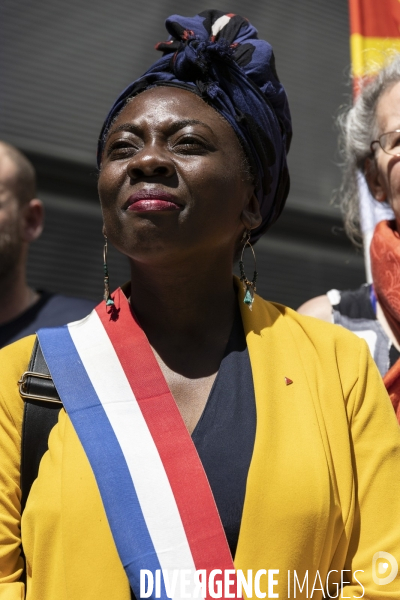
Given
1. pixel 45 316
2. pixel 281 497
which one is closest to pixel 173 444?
pixel 281 497

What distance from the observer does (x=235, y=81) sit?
7.18 feet

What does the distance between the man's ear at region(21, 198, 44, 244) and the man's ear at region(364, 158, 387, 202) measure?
1.55 meters

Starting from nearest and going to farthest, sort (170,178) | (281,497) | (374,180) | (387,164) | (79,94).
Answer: (281,497)
(170,178)
(387,164)
(374,180)
(79,94)

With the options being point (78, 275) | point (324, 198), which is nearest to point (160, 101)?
point (78, 275)

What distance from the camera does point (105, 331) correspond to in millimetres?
2109

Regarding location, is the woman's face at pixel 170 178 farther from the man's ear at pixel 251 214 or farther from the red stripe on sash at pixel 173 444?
the red stripe on sash at pixel 173 444

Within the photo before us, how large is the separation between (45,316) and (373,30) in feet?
5.98

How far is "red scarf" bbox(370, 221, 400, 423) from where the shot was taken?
276cm

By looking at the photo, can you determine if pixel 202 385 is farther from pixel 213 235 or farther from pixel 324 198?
pixel 324 198

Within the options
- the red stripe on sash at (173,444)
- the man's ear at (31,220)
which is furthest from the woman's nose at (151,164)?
the man's ear at (31,220)

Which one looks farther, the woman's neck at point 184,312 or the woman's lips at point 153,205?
the woman's neck at point 184,312

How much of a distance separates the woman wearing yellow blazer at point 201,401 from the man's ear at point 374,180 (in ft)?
2.13

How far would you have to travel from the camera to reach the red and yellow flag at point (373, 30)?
11.1 feet

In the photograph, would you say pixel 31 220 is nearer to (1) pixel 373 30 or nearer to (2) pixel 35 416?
(1) pixel 373 30
